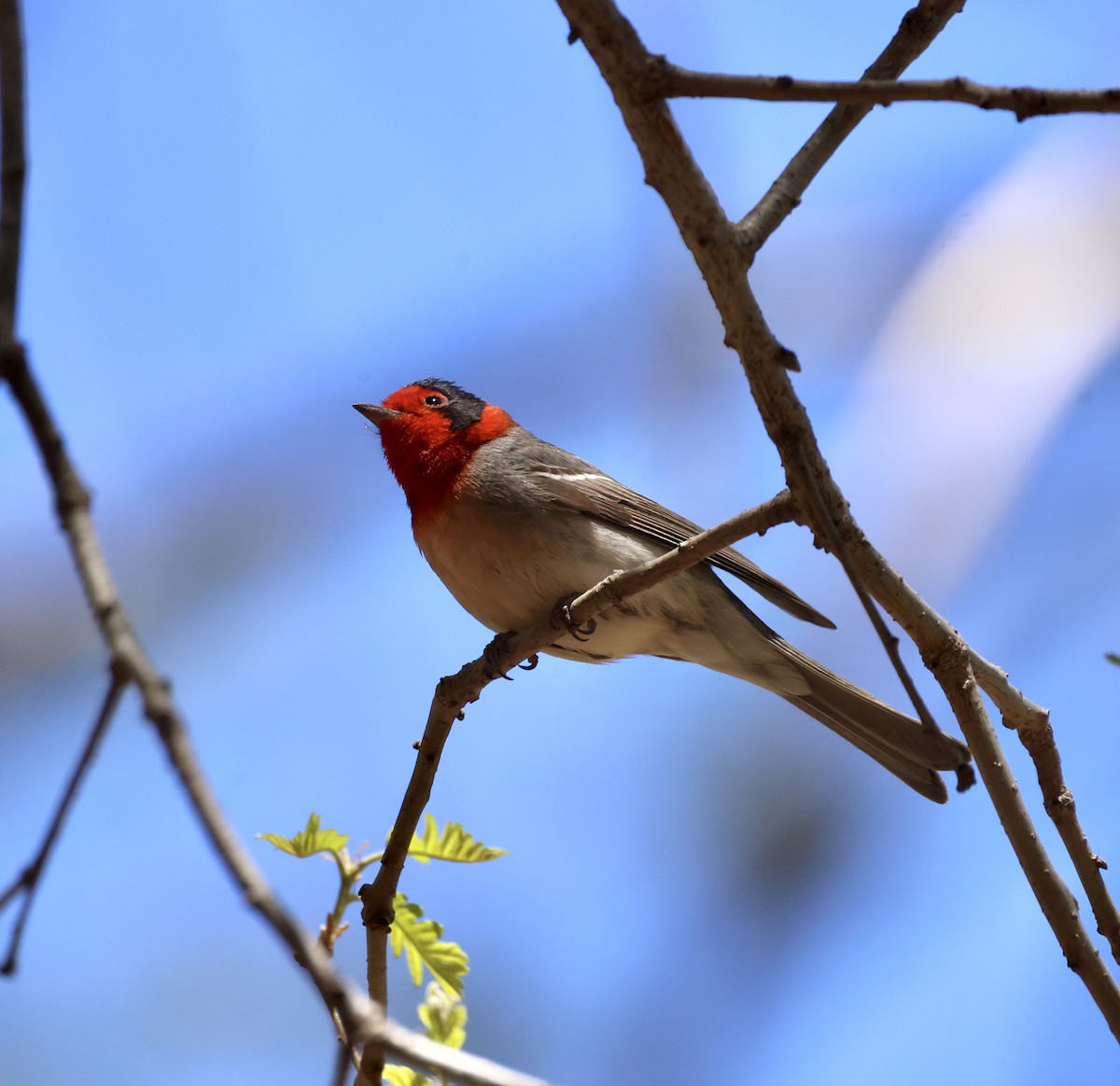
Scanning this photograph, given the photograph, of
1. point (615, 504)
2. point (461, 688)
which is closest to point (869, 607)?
point (461, 688)

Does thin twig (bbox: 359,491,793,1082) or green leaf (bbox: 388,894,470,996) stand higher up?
thin twig (bbox: 359,491,793,1082)

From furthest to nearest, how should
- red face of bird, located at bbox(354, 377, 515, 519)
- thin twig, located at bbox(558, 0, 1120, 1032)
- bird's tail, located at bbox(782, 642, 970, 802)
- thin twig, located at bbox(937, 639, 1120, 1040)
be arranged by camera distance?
red face of bird, located at bbox(354, 377, 515, 519) → bird's tail, located at bbox(782, 642, 970, 802) → thin twig, located at bbox(937, 639, 1120, 1040) → thin twig, located at bbox(558, 0, 1120, 1032)

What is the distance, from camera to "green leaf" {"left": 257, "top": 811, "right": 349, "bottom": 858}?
10.2 ft

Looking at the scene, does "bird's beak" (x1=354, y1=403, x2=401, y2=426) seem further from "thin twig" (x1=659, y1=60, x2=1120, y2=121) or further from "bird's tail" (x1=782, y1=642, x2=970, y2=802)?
"thin twig" (x1=659, y1=60, x2=1120, y2=121)

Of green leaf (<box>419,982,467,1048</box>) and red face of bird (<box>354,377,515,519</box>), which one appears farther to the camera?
red face of bird (<box>354,377,515,519</box>)

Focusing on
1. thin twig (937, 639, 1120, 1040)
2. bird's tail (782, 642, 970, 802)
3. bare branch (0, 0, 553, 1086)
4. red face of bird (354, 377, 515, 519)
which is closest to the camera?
bare branch (0, 0, 553, 1086)

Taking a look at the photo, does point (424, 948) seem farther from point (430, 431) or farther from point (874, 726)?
point (430, 431)

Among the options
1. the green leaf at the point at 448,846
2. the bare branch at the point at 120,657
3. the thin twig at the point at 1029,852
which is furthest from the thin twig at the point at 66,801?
the thin twig at the point at 1029,852

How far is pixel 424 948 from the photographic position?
3.18 meters

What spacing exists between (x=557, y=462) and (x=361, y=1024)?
174 inches

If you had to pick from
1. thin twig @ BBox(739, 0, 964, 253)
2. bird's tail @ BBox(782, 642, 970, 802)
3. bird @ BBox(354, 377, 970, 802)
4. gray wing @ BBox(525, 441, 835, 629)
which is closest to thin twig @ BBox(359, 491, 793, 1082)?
thin twig @ BBox(739, 0, 964, 253)

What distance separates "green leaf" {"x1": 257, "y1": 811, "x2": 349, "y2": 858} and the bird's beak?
11.6 ft

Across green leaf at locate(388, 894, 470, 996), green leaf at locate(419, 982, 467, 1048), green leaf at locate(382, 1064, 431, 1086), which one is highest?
green leaf at locate(388, 894, 470, 996)

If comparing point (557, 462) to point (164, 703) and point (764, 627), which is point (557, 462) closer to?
point (764, 627)
